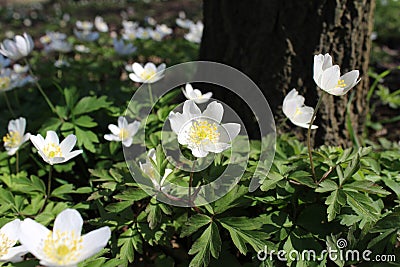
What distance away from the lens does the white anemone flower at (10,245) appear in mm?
1610

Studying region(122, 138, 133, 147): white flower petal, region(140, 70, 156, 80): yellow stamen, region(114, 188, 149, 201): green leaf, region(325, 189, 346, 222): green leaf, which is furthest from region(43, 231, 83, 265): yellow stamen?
region(140, 70, 156, 80): yellow stamen

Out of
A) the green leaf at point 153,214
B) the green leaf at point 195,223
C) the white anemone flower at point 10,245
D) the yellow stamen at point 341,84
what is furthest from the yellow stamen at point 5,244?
the yellow stamen at point 341,84

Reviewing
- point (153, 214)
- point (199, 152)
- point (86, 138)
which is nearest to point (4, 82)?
point (86, 138)

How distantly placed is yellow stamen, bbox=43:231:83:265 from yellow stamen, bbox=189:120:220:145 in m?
0.65

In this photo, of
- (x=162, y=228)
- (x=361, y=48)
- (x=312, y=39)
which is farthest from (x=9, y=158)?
(x=361, y=48)

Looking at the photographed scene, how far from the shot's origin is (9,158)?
2631mm

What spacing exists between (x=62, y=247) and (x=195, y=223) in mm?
630

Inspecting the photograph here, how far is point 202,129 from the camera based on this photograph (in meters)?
1.91

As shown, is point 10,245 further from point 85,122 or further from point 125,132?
point 85,122

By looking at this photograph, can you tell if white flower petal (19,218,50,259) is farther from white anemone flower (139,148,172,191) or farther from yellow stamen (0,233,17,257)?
white anemone flower (139,148,172,191)

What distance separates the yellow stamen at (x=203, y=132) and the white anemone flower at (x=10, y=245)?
2.60 feet

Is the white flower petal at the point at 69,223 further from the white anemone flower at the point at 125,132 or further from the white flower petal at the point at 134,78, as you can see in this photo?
the white flower petal at the point at 134,78

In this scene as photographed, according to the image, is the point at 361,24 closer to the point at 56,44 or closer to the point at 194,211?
the point at 194,211

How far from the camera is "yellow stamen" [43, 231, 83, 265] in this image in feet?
4.66
